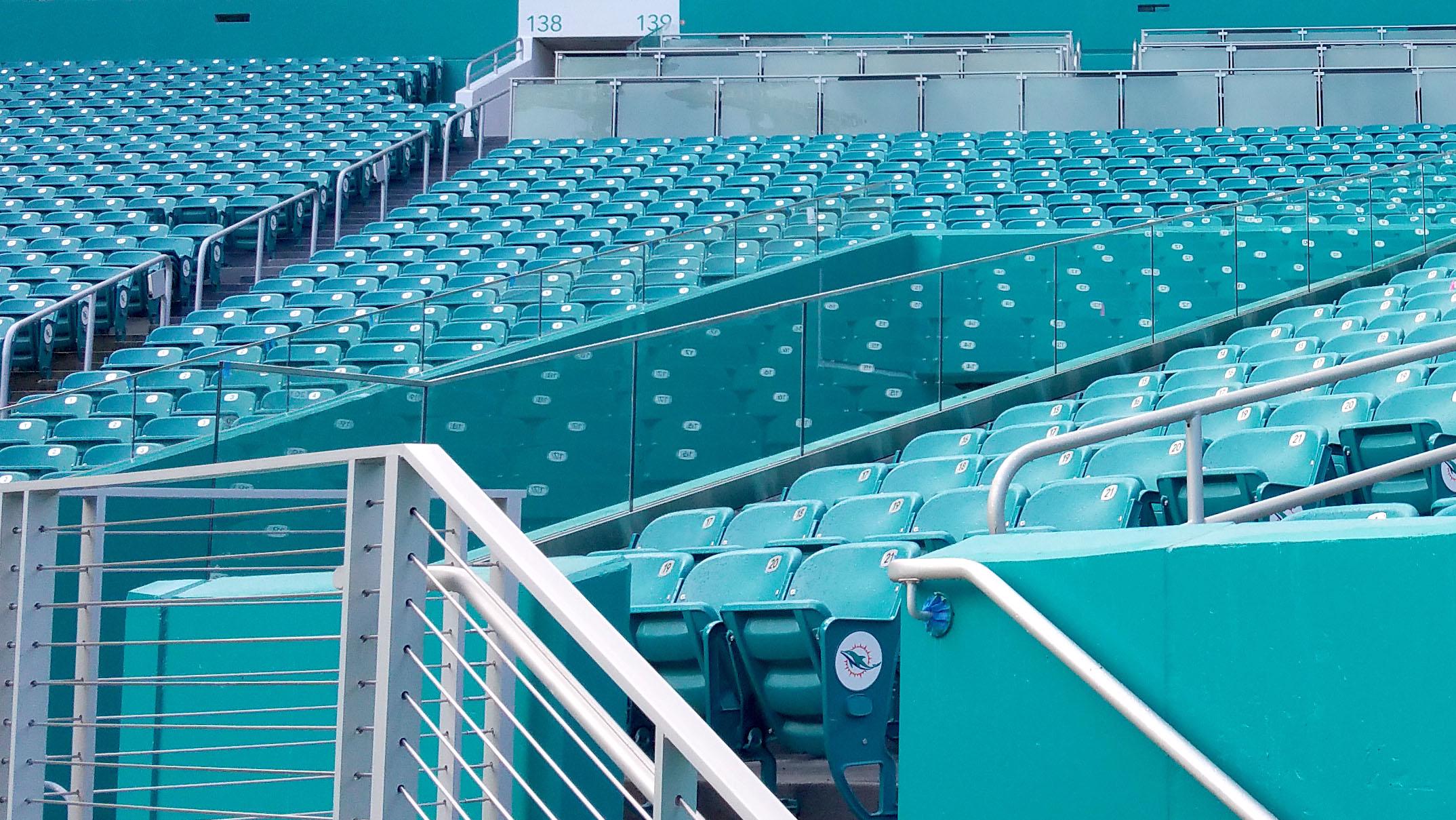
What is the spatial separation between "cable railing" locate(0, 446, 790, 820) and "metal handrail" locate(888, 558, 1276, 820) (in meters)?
0.59

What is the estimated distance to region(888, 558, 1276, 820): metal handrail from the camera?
214cm

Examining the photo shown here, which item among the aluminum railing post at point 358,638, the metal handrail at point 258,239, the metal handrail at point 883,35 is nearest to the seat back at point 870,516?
the aluminum railing post at point 358,638

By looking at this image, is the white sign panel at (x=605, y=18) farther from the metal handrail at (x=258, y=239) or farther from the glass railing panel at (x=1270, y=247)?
the glass railing panel at (x=1270, y=247)

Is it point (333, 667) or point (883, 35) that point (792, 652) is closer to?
point (333, 667)

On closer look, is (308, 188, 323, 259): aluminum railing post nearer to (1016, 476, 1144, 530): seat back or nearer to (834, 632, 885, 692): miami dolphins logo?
(1016, 476, 1144, 530): seat back

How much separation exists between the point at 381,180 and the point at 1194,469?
1411 cm

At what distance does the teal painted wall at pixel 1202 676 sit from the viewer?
83.7 inches

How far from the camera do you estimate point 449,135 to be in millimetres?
17062

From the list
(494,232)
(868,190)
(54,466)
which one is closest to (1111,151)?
(868,190)

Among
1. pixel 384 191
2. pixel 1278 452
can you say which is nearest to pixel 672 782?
pixel 1278 452

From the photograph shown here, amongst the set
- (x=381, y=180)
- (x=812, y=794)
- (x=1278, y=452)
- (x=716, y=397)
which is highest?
(x=381, y=180)

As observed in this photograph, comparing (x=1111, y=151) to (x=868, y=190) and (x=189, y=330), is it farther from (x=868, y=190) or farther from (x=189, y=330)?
(x=189, y=330)

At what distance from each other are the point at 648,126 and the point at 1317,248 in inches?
355

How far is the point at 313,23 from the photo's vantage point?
2167 centimetres
